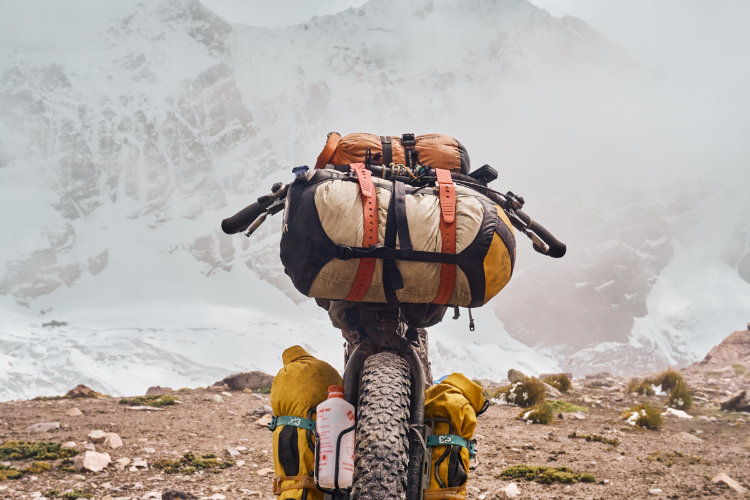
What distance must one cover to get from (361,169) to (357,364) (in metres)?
0.92

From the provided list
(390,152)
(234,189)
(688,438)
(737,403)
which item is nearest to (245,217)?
(390,152)

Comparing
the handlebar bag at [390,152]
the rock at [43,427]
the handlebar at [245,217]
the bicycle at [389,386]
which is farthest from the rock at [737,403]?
the rock at [43,427]

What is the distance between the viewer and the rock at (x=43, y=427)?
560 centimetres

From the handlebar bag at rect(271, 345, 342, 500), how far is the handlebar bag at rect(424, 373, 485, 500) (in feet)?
1.57

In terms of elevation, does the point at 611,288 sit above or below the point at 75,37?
below

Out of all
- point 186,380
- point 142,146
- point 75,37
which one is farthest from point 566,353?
point 75,37

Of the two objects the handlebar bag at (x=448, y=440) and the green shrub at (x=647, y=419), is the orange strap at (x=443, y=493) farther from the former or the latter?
the green shrub at (x=647, y=419)

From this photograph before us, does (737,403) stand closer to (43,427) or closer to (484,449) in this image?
(484,449)

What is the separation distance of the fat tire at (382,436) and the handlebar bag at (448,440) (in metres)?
0.20

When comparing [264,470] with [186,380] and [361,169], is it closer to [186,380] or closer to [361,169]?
[361,169]

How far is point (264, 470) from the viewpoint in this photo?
4531mm

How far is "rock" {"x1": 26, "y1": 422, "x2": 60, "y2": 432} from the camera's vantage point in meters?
5.60

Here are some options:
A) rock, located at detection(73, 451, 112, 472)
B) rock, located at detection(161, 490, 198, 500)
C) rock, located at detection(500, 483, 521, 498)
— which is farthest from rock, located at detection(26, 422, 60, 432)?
rock, located at detection(500, 483, 521, 498)

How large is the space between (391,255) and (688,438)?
5.58 m
